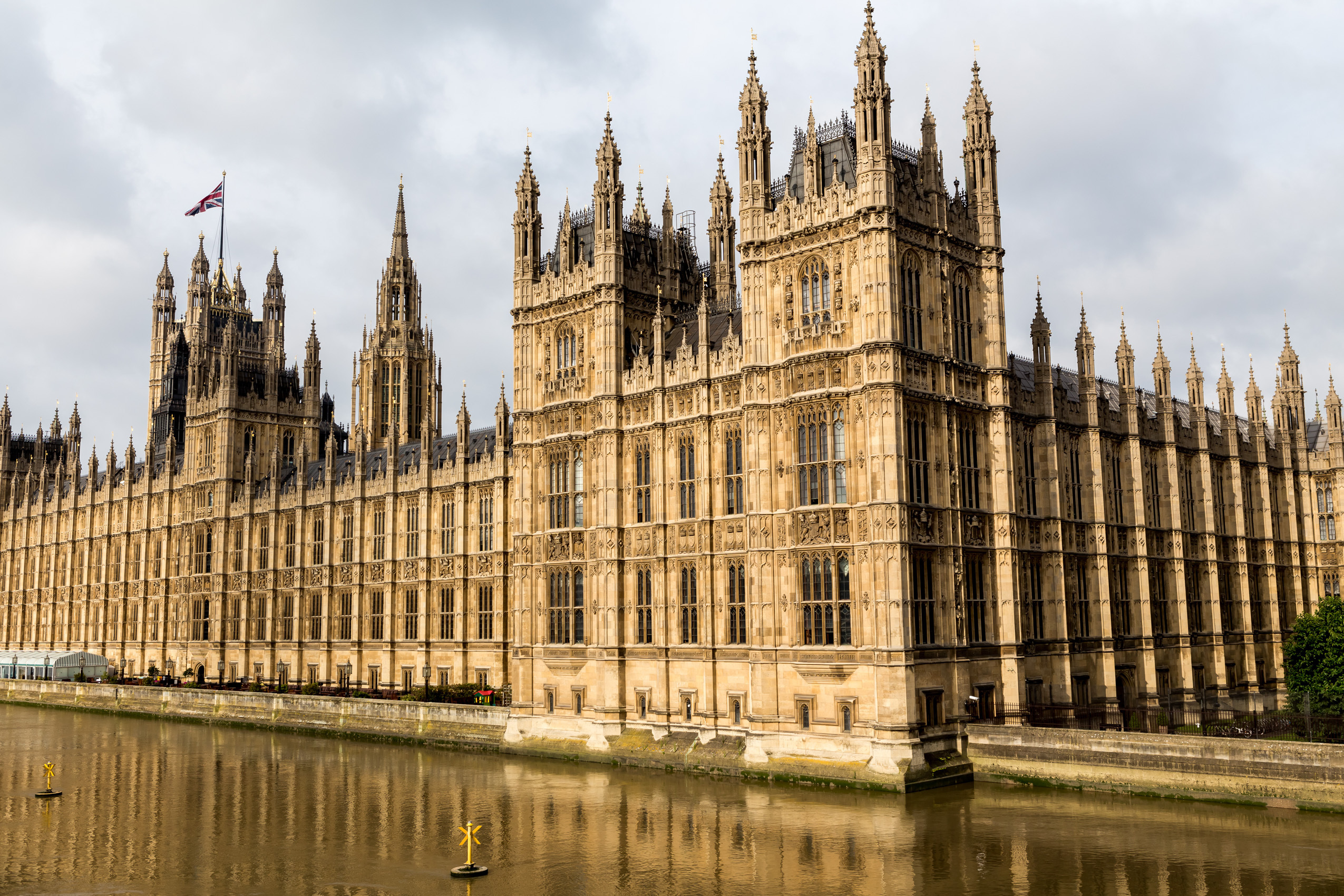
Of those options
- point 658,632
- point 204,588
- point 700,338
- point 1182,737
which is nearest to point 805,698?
point 658,632

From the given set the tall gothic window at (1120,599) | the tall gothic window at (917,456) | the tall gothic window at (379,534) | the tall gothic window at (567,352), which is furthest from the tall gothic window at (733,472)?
the tall gothic window at (379,534)

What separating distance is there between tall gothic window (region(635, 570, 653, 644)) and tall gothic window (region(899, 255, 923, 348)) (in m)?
16.6

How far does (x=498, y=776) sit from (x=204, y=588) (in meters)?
59.8

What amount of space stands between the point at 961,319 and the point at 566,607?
23695mm

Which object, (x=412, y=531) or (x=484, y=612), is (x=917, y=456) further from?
(x=412, y=531)

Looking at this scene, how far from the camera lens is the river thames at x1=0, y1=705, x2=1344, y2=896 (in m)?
30.5

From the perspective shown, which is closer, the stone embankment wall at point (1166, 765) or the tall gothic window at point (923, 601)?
the stone embankment wall at point (1166, 765)

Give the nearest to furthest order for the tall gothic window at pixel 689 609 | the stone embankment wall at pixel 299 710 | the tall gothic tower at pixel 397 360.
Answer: the tall gothic window at pixel 689 609 → the stone embankment wall at pixel 299 710 → the tall gothic tower at pixel 397 360

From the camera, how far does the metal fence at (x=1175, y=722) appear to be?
4378 cm

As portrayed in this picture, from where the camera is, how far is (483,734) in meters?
60.1

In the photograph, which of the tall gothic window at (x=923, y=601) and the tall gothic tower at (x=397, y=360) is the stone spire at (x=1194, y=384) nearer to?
the tall gothic window at (x=923, y=601)

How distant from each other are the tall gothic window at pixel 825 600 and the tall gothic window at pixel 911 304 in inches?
374

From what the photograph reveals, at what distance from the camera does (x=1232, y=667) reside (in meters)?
67.4

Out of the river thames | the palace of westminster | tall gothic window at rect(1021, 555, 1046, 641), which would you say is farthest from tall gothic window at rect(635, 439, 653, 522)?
tall gothic window at rect(1021, 555, 1046, 641)
